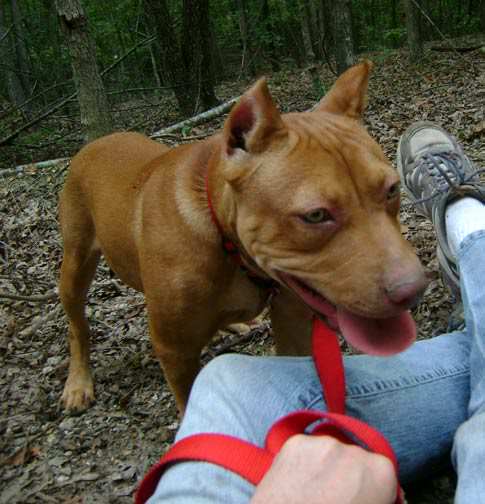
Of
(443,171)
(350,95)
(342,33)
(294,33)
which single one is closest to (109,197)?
(350,95)

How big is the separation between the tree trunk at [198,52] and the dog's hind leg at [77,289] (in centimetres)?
692

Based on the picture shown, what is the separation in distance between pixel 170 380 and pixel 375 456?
5.65 ft

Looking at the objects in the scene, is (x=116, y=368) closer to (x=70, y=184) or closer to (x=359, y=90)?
(x=70, y=184)

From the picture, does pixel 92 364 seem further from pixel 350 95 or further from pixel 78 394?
pixel 350 95

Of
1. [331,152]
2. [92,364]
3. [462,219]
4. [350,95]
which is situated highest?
[350,95]

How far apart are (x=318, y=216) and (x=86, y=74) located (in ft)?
19.3

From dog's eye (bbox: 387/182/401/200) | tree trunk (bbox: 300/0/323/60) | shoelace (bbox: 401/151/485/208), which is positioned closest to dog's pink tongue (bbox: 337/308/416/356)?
dog's eye (bbox: 387/182/401/200)

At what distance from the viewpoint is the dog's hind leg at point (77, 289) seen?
3.93m

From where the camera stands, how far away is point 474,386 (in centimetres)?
218

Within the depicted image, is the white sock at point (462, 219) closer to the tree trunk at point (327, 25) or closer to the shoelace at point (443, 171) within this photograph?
the shoelace at point (443, 171)

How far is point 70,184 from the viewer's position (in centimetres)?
400

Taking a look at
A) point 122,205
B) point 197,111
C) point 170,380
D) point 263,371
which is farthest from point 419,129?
point 197,111

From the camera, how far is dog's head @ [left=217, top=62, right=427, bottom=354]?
203 centimetres

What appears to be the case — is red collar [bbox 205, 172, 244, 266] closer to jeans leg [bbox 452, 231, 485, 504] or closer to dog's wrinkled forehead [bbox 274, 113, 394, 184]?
dog's wrinkled forehead [bbox 274, 113, 394, 184]
